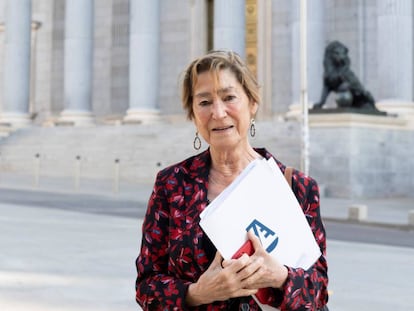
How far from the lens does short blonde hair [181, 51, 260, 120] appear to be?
359 centimetres

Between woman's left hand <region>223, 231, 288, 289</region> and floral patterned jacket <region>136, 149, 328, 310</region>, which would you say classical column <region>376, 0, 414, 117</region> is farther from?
woman's left hand <region>223, 231, 288, 289</region>

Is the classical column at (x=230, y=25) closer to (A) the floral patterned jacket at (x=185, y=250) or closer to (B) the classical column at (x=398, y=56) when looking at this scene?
(B) the classical column at (x=398, y=56)

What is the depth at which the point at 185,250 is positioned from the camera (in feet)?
11.7

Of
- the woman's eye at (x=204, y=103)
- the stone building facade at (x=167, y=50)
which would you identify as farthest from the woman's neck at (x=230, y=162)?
the stone building facade at (x=167, y=50)

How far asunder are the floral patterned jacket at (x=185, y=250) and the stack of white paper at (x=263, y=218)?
0.10 meters

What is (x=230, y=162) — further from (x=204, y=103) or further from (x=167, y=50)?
(x=167, y=50)

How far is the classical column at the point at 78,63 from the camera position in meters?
44.6

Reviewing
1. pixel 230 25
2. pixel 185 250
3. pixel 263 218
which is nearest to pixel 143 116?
pixel 230 25

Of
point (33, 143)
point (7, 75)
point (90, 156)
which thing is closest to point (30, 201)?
point (90, 156)

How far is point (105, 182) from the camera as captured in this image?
36.8m

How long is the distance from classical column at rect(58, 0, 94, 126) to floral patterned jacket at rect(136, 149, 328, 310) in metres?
41.2

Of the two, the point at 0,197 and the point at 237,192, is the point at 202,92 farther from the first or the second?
the point at 0,197

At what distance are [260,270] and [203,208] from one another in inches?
19.2

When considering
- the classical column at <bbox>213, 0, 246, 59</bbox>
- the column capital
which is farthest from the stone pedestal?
the column capital
